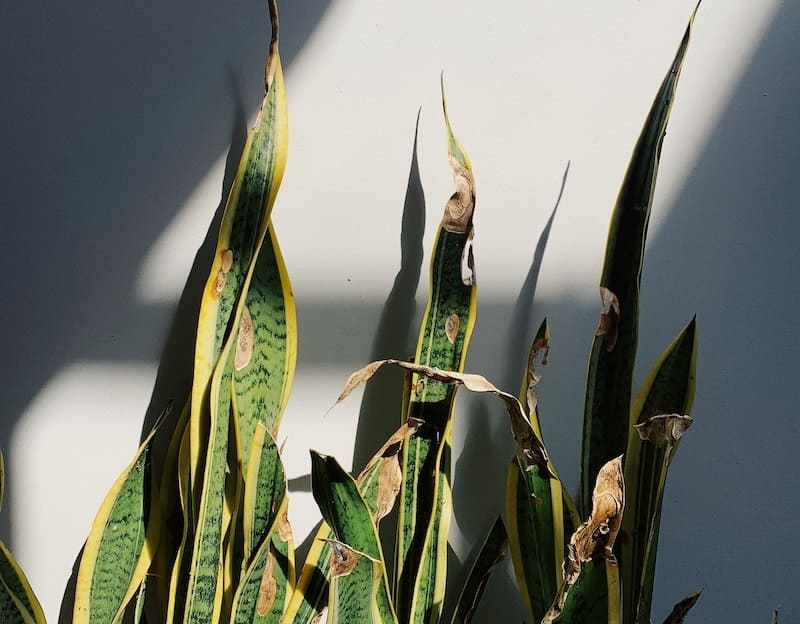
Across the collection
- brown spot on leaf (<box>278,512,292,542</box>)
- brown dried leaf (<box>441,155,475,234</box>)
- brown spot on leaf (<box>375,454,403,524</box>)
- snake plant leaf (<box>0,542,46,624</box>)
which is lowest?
snake plant leaf (<box>0,542,46,624</box>)

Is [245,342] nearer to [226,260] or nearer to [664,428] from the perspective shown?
[226,260]

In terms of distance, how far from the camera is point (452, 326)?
2.21 ft

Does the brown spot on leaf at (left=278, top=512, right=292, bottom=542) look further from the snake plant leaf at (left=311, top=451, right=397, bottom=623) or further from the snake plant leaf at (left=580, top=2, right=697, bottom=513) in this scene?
the snake plant leaf at (left=580, top=2, right=697, bottom=513)

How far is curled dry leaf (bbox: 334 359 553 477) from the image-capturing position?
0.54 metres

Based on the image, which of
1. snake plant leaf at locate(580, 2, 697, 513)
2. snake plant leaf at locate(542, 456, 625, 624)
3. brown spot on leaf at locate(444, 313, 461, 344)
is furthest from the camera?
brown spot on leaf at locate(444, 313, 461, 344)

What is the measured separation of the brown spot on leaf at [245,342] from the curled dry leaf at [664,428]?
341 mm

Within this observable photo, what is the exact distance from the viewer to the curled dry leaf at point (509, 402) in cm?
54

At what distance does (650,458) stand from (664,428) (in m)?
0.06

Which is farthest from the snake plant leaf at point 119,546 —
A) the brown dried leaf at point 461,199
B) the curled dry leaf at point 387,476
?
the brown dried leaf at point 461,199

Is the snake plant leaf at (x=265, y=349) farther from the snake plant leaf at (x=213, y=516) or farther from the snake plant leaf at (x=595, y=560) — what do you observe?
the snake plant leaf at (x=595, y=560)

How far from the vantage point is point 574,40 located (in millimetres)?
703

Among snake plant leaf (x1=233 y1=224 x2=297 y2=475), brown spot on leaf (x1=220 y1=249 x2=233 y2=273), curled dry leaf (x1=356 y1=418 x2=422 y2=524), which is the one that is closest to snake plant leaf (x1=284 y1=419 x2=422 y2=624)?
curled dry leaf (x1=356 y1=418 x2=422 y2=524)

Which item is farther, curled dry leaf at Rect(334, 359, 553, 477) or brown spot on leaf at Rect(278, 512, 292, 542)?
brown spot on leaf at Rect(278, 512, 292, 542)

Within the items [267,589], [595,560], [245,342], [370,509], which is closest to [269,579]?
[267,589]
